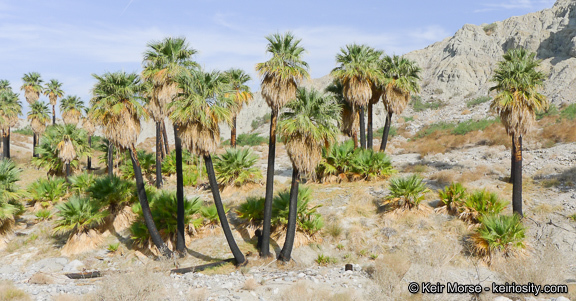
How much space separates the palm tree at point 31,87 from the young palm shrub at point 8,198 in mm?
32302

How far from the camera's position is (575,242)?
16.0 meters

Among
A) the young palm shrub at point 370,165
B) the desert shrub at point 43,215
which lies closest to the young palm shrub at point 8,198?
the desert shrub at point 43,215

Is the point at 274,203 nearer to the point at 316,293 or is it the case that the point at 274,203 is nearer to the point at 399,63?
the point at 316,293

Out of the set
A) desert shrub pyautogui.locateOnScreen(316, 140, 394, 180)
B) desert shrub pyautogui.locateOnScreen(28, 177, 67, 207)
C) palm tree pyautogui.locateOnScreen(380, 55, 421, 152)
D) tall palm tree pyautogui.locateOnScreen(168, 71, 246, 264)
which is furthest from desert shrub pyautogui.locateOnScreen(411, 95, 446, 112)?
tall palm tree pyautogui.locateOnScreen(168, 71, 246, 264)

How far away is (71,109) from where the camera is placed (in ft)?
144

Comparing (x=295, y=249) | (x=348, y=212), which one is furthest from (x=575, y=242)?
(x=295, y=249)

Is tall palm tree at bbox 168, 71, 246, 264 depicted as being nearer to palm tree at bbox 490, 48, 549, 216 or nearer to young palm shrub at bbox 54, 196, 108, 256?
young palm shrub at bbox 54, 196, 108, 256

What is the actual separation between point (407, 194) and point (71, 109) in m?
40.9

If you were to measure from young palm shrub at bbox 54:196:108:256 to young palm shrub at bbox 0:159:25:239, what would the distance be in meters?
3.12

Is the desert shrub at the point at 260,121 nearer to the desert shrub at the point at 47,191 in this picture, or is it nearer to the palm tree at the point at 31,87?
the palm tree at the point at 31,87

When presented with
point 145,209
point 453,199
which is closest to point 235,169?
point 145,209

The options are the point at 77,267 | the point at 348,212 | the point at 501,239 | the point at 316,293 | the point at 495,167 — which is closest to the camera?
the point at 316,293

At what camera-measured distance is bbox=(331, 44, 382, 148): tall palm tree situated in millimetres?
24125

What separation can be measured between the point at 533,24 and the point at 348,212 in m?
80.5
